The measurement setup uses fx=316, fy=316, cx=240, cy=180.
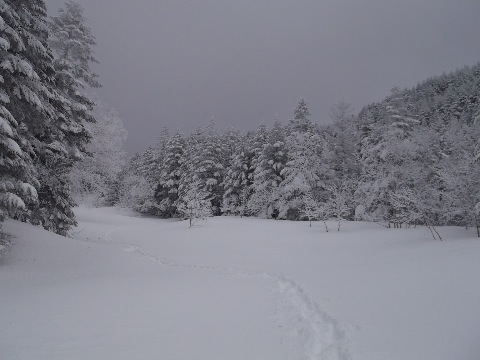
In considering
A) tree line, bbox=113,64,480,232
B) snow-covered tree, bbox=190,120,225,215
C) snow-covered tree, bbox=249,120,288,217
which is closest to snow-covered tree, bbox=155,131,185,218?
tree line, bbox=113,64,480,232

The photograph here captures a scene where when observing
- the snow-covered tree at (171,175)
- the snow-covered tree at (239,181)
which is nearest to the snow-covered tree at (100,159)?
the snow-covered tree at (239,181)

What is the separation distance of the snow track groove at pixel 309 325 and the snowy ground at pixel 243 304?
3cm

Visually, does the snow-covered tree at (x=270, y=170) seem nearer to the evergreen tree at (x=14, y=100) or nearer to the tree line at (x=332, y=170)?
the tree line at (x=332, y=170)

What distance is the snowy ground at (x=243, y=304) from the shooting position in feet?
19.5

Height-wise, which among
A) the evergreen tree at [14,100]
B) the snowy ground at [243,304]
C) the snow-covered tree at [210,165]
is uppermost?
the snow-covered tree at [210,165]

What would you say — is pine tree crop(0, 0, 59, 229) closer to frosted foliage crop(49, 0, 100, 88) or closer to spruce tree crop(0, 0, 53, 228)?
spruce tree crop(0, 0, 53, 228)

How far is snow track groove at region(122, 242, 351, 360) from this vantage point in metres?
5.99

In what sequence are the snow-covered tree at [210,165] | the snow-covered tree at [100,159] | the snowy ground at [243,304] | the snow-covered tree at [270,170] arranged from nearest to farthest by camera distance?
the snowy ground at [243,304] → the snow-covered tree at [100,159] → the snow-covered tree at [270,170] → the snow-covered tree at [210,165]

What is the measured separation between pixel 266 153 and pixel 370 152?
14.9 metres

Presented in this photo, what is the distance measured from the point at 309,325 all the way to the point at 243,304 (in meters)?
2.41

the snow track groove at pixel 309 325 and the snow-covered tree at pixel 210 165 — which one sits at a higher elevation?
the snow-covered tree at pixel 210 165

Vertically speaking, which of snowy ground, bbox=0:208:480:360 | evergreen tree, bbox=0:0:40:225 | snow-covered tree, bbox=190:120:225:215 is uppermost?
snow-covered tree, bbox=190:120:225:215

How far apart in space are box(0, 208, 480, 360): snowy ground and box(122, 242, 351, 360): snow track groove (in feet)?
0.09

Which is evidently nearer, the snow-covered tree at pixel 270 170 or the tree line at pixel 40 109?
the tree line at pixel 40 109
